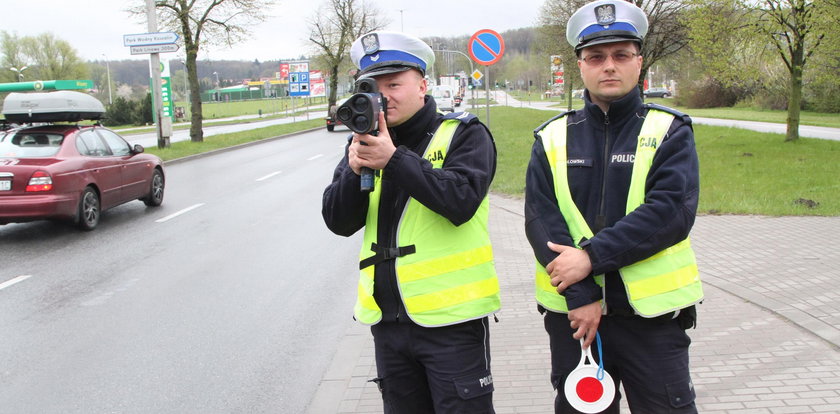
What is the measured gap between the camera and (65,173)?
9500 millimetres

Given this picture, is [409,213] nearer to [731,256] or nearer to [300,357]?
[300,357]

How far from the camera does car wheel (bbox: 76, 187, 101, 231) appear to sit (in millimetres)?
9867

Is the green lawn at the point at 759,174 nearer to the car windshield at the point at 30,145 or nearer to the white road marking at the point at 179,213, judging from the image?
the white road marking at the point at 179,213

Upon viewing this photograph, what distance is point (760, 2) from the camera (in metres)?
16.4

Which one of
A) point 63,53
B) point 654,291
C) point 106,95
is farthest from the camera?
point 106,95

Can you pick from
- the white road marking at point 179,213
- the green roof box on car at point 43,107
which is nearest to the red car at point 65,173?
the green roof box on car at point 43,107

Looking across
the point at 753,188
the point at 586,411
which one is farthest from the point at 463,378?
the point at 753,188

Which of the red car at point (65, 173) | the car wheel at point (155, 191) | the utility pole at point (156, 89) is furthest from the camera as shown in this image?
the utility pole at point (156, 89)

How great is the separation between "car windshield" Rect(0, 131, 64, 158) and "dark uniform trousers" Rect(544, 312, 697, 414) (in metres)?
9.40

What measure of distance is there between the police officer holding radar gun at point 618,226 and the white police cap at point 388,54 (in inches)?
21.9

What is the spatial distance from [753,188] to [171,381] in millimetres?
10296

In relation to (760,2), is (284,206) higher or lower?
lower

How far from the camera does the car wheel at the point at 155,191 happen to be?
12.3 m

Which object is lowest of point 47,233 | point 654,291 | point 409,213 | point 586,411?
point 47,233
